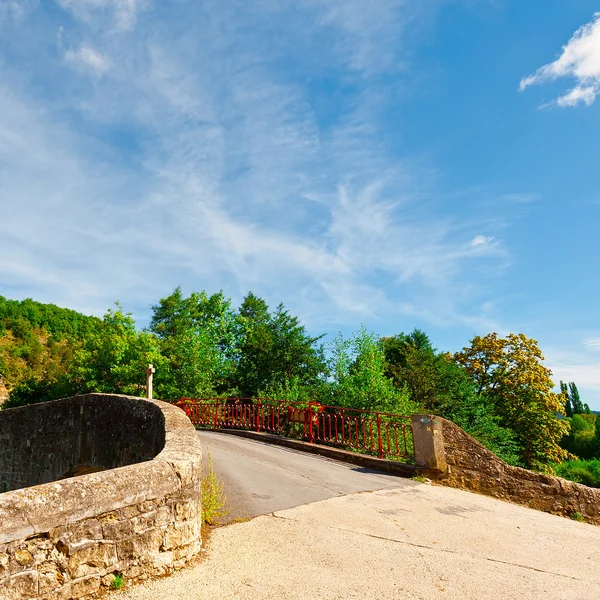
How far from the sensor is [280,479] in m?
7.03

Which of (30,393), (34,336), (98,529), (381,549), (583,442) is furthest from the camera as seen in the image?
(34,336)

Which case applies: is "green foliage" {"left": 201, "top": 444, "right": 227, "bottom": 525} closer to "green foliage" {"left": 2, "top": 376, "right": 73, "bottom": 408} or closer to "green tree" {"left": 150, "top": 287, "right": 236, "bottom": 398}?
"green tree" {"left": 150, "top": 287, "right": 236, "bottom": 398}

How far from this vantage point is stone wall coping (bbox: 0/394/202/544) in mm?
2779

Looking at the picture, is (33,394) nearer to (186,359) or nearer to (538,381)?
(186,359)

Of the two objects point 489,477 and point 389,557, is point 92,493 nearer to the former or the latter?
point 389,557

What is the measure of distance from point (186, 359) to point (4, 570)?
24.1 metres

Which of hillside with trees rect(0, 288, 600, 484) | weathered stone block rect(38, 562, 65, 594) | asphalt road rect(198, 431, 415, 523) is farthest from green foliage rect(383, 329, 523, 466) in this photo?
weathered stone block rect(38, 562, 65, 594)

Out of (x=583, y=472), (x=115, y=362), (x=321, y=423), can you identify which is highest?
(x=115, y=362)

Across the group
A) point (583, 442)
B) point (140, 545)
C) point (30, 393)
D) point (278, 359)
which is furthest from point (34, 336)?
point (583, 442)

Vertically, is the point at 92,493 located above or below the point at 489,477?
above

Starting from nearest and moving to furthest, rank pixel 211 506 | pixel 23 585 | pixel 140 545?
pixel 23 585 < pixel 140 545 < pixel 211 506

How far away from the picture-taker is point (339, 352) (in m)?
20.3

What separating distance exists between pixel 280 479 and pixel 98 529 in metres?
4.24

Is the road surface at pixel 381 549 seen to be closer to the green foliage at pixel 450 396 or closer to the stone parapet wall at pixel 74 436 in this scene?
the stone parapet wall at pixel 74 436
